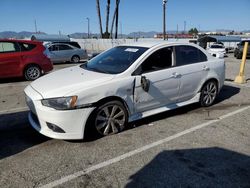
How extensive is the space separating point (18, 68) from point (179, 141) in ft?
23.3

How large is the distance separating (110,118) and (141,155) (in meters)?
0.90

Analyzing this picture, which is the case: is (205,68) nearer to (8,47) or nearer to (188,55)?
(188,55)

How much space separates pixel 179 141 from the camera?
4.12 meters

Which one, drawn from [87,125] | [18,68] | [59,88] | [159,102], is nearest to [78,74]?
[59,88]

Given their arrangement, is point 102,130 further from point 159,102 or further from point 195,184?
point 195,184

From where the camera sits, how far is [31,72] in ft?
31.0

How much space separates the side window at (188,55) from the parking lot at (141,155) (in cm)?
117

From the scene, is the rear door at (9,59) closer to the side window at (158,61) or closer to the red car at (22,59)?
the red car at (22,59)

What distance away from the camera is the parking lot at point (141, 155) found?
3070 mm

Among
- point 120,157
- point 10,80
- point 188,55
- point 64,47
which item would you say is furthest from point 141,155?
point 64,47

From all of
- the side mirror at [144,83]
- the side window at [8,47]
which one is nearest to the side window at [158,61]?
the side mirror at [144,83]

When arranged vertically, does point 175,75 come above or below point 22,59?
below

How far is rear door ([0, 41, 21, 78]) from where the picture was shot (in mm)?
8836

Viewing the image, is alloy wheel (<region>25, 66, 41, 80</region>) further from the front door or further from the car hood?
the front door
